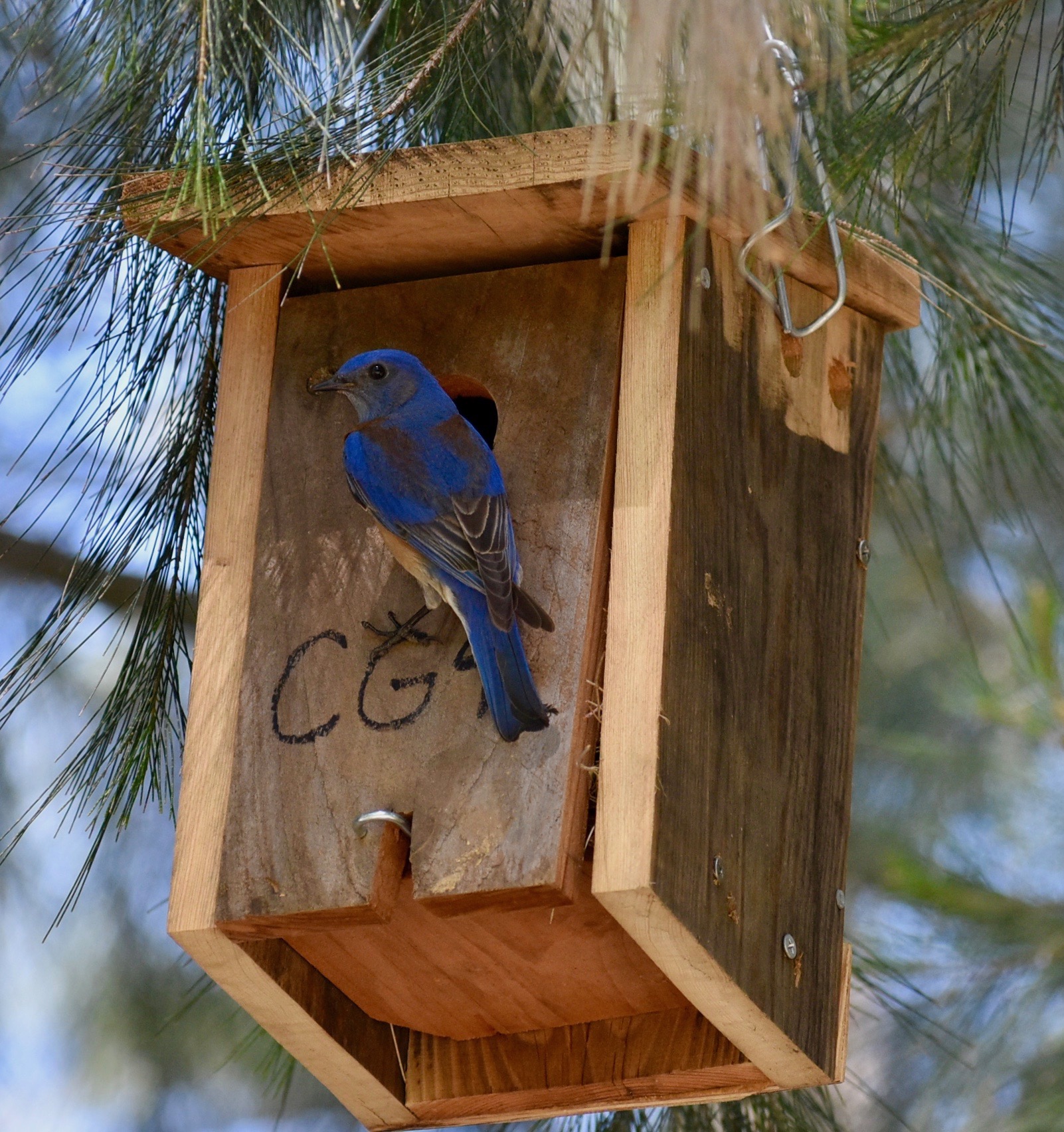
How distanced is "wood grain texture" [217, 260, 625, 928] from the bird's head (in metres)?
0.08

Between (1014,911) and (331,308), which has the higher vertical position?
(331,308)

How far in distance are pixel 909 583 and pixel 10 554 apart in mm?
2570

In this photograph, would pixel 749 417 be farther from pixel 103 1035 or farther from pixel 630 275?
pixel 103 1035

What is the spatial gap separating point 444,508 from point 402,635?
0.18 m

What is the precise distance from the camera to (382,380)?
2697mm

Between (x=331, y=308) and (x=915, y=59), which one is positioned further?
(x=331, y=308)

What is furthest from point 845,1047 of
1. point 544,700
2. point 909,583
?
point 909,583

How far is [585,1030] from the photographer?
2.79 metres

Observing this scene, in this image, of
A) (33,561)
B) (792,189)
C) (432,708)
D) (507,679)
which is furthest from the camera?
(33,561)

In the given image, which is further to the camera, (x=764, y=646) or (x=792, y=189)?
(x=764, y=646)

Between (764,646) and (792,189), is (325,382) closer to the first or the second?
(764,646)

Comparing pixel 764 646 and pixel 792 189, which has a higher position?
pixel 792 189

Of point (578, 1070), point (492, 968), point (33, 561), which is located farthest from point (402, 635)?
point (33, 561)

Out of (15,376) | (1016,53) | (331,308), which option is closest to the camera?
(15,376)
